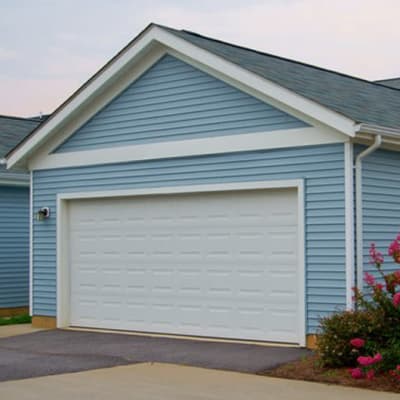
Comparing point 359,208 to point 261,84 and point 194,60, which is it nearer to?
point 261,84

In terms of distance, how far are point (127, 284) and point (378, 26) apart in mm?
8190

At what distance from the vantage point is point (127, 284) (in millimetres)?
15805

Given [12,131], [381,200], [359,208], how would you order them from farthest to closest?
[12,131] → [381,200] → [359,208]

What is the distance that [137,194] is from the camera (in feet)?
50.9

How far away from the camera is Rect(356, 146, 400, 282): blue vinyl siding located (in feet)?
43.1

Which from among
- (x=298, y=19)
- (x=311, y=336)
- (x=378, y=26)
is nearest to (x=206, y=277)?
(x=311, y=336)

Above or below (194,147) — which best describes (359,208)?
below

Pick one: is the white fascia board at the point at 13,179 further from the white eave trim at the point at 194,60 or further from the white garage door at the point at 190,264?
the white garage door at the point at 190,264

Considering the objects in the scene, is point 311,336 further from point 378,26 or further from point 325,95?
point 378,26

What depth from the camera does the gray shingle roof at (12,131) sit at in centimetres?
2109

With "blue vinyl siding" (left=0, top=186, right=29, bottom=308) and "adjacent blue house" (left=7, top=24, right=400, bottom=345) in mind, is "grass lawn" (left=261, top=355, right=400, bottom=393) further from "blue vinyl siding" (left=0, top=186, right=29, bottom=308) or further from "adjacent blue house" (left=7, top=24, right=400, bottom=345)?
"blue vinyl siding" (left=0, top=186, right=29, bottom=308)

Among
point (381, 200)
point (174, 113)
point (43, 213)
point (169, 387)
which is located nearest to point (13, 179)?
point (43, 213)

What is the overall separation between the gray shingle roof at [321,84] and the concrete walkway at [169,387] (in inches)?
157

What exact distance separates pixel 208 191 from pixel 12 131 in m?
9.48
